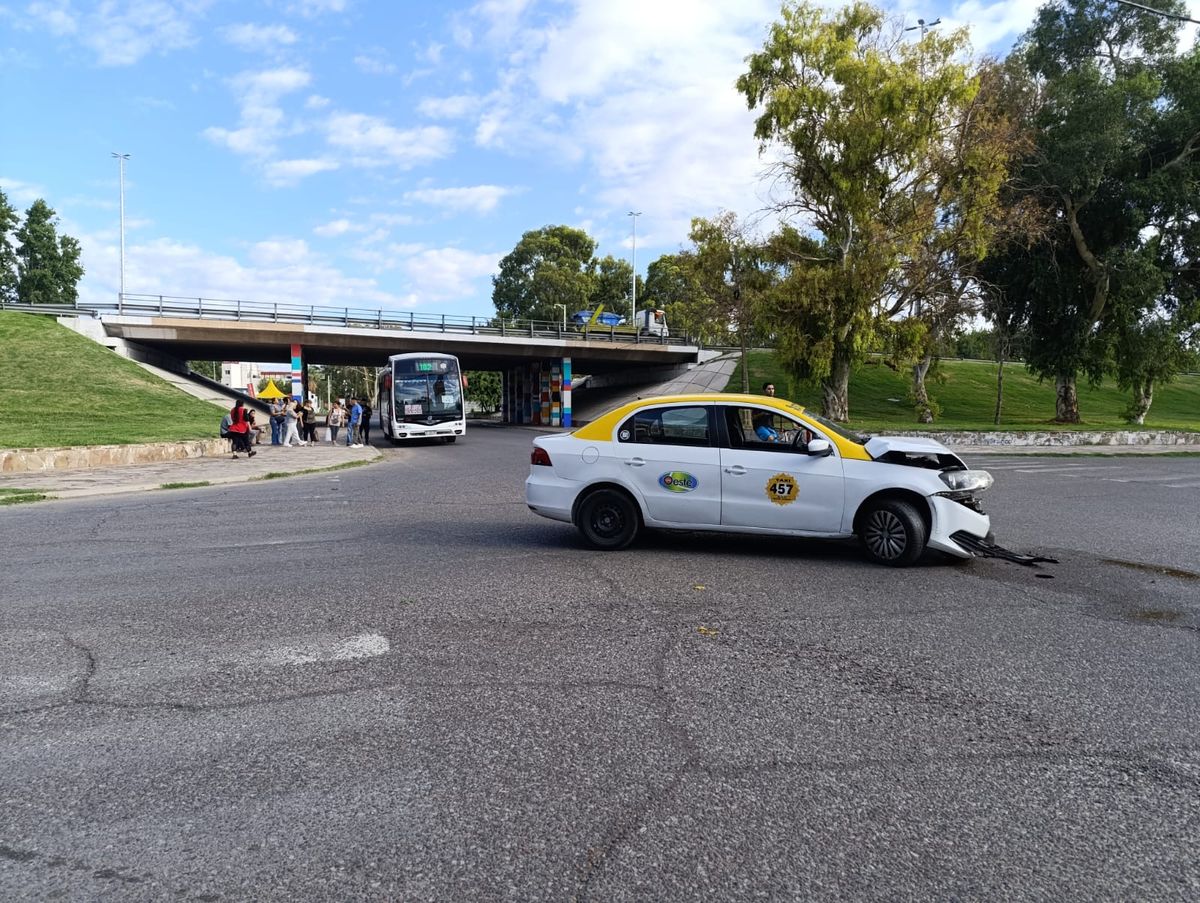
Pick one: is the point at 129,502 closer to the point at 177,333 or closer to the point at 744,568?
the point at 744,568

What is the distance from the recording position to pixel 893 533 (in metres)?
7.72

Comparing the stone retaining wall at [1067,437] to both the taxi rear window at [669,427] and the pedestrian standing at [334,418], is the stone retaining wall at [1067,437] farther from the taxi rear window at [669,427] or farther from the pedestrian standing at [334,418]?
the taxi rear window at [669,427]

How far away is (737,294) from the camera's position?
3369 cm

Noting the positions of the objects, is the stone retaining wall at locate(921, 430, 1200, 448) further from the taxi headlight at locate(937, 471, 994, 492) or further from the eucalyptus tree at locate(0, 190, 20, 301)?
the eucalyptus tree at locate(0, 190, 20, 301)

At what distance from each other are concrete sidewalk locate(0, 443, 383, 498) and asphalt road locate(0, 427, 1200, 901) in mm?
7848

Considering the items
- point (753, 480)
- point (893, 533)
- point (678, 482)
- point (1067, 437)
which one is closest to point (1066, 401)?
point (1067, 437)

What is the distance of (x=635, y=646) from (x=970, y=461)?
69.9 feet

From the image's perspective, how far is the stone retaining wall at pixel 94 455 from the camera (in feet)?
56.5

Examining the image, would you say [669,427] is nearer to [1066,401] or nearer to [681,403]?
[681,403]

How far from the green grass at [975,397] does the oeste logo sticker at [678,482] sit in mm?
34022

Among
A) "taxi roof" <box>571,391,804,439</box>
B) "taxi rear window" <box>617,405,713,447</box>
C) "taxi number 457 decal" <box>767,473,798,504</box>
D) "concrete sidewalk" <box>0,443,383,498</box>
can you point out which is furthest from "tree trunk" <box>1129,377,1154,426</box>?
"taxi rear window" <box>617,405,713,447</box>

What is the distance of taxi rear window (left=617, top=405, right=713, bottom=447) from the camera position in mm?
8258

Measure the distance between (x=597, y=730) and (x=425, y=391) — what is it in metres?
30.6

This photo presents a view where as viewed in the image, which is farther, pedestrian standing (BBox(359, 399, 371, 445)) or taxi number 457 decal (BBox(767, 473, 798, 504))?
pedestrian standing (BBox(359, 399, 371, 445))
